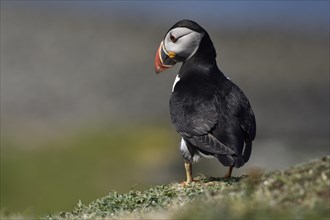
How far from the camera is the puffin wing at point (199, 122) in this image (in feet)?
44.5

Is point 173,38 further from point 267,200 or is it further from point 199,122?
point 267,200

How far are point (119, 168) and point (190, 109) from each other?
16661 mm

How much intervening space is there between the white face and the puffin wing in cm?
152

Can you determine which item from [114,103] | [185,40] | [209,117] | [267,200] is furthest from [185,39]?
[114,103]

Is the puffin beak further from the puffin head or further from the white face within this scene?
the white face

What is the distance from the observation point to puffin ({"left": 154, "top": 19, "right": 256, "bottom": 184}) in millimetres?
13578

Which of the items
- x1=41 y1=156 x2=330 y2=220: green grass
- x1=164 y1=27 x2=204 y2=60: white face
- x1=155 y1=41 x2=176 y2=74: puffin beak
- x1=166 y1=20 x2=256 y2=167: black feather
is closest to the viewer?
x1=41 y1=156 x2=330 y2=220: green grass

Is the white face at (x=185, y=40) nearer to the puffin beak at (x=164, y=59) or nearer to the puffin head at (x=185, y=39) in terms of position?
the puffin head at (x=185, y=39)

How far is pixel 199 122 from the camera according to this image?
13.8m

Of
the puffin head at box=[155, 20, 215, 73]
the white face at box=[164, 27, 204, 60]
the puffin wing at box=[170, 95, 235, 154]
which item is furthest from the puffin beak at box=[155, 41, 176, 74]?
the puffin wing at box=[170, 95, 235, 154]

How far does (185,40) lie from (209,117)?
2.05m

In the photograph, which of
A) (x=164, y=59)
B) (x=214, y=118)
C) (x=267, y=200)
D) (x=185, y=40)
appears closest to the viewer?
(x=267, y=200)

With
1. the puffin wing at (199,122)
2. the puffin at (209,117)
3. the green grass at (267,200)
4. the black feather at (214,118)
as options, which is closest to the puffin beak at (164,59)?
the puffin at (209,117)

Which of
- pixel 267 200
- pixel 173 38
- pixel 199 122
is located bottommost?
pixel 267 200
